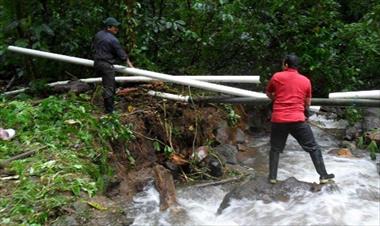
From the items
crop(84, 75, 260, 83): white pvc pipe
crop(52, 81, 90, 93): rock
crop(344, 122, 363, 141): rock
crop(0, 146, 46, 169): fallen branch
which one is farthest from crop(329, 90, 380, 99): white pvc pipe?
crop(52, 81, 90, 93): rock

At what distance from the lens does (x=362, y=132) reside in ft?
35.8

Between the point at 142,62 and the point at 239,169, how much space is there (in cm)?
293

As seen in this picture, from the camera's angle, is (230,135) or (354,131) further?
(354,131)

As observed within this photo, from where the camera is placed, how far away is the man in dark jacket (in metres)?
7.90

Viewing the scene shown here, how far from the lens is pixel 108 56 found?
7.95m

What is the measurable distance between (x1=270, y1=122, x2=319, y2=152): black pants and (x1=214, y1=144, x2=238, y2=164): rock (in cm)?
197

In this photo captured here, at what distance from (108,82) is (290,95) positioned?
323 cm

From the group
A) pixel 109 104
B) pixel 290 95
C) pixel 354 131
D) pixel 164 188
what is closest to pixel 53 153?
pixel 164 188

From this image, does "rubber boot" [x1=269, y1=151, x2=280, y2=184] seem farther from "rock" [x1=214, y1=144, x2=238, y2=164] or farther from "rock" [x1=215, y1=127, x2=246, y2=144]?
"rock" [x1=215, y1=127, x2=246, y2=144]

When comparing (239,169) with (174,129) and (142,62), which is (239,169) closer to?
(174,129)

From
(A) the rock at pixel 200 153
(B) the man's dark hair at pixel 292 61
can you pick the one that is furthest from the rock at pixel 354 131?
(B) the man's dark hair at pixel 292 61

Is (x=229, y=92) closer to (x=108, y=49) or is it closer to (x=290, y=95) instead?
(x=290, y=95)

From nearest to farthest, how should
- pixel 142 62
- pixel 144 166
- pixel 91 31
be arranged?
1. pixel 144 166
2. pixel 142 62
3. pixel 91 31

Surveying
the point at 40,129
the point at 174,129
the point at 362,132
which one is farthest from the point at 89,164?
the point at 362,132
